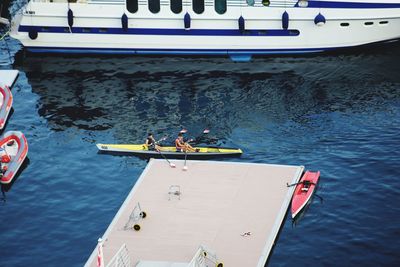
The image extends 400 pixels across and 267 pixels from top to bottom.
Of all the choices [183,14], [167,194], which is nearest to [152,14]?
[183,14]

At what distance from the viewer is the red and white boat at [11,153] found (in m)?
46.2

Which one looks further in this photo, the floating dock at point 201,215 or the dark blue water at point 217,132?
the dark blue water at point 217,132

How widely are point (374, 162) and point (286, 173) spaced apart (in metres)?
5.54

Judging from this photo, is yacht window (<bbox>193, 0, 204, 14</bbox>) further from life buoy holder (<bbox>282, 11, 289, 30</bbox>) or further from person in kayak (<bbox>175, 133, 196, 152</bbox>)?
person in kayak (<bbox>175, 133, 196, 152</bbox>)

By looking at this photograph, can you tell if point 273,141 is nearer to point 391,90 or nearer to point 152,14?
point 391,90

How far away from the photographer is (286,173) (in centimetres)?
4528

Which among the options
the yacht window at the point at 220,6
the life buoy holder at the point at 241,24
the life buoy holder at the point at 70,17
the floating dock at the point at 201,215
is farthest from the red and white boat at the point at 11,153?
the life buoy holder at the point at 241,24

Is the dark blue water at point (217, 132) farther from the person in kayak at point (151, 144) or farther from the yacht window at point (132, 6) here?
the yacht window at point (132, 6)

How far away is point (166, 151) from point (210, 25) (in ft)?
53.6

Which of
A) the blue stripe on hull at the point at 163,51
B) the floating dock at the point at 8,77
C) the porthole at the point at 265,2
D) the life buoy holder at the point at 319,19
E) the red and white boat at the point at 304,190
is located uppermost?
the porthole at the point at 265,2

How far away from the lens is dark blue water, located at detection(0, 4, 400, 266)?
39.2 m

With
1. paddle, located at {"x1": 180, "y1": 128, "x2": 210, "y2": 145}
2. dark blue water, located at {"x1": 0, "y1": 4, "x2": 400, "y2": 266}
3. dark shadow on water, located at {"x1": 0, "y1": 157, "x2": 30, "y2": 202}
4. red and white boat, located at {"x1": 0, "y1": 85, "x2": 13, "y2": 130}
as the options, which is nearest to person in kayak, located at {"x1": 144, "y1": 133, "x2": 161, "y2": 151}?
dark blue water, located at {"x1": 0, "y1": 4, "x2": 400, "y2": 266}

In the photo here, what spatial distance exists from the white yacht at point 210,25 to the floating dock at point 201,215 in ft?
56.1

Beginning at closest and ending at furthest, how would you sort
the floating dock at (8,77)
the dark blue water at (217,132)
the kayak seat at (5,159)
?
the dark blue water at (217,132) → the kayak seat at (5,159) → the floating dock at (8,77)
